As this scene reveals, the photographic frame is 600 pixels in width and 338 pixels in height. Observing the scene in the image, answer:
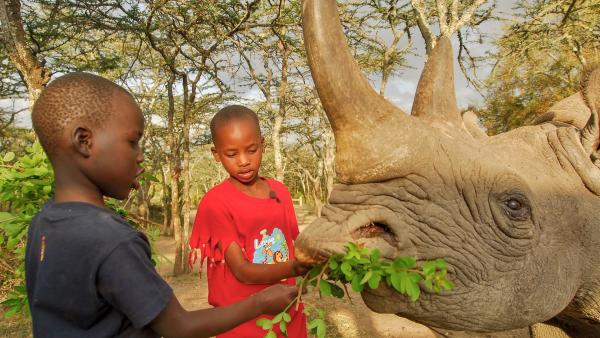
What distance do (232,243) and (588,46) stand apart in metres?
15.8

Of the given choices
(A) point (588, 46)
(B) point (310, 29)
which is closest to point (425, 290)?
(B) point (310, 29)

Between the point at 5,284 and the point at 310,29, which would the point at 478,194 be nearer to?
the point at 310,29

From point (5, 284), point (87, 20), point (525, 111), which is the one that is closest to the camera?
point (5, 284)

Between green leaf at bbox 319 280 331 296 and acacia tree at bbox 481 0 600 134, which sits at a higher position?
acacia tree at bbox 481 0 600 134

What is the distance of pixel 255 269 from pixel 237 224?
11.5 inches

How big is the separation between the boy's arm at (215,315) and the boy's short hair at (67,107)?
0.66m

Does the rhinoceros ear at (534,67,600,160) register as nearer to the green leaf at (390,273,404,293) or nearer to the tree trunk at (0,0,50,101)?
the green leaf at (390,273,404,293)

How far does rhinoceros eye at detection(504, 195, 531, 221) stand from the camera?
232 centimetres

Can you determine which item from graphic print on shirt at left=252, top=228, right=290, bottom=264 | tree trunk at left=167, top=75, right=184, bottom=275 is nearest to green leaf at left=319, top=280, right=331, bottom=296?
graphic print on shirt at left=252, top=228, right=290, bottom=264

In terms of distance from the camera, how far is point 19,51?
6336 mm

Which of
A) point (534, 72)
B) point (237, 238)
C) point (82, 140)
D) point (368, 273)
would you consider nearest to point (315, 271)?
point (368, 273)

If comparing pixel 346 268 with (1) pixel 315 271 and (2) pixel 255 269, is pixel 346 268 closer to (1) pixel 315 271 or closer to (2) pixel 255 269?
(1) pixel 315 271

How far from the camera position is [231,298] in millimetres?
2486

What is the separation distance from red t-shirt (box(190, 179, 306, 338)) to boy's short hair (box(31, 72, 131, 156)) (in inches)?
41.2
